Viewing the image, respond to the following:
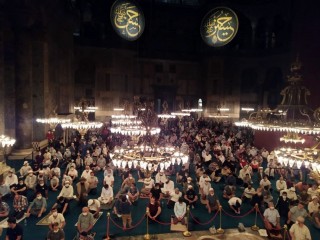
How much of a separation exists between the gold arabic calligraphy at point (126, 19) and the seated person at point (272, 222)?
15.5 metres

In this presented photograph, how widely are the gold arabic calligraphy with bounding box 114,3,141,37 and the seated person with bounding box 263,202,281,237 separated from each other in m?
15.5

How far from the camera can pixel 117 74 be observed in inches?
980

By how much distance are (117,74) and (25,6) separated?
13.0 metres

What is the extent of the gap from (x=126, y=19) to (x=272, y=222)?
16856mm

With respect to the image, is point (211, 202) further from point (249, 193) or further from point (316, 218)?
point (316, 218)

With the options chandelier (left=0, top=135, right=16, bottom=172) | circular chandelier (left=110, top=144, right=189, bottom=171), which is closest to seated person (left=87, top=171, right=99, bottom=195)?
circular chandelier (left=110, top=144, right=189, bottom=171)

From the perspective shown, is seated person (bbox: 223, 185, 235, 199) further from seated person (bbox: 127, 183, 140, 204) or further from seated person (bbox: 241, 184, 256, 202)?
seated person (bbox: 127, 183, 140, 204)

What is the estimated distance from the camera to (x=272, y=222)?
6777 millimetres

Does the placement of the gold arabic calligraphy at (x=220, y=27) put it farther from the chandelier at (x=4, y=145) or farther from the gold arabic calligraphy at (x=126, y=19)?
the chandelier at (x=4, y=145)

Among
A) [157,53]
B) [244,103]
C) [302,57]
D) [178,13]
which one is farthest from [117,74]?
[302,57]

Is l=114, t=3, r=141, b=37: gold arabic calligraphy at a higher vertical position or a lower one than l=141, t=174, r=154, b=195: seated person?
higher

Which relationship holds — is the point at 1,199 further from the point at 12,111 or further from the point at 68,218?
the point at 12,111

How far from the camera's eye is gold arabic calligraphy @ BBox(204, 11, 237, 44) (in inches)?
756

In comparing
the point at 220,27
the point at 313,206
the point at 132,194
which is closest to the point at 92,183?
the point at 132,194
